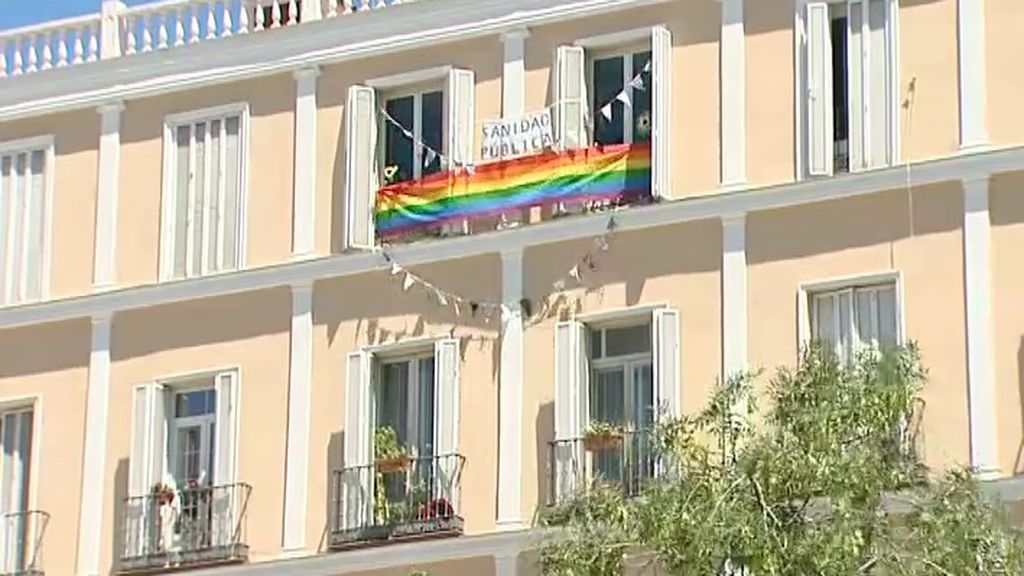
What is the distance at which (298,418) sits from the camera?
42.3 m

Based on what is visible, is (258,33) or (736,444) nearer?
(736,444)

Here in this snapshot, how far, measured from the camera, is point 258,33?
4391 centimetres

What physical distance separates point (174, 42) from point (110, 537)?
23.8ft

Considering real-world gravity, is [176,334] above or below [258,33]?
below

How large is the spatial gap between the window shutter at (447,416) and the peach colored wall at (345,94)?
2.55 meters

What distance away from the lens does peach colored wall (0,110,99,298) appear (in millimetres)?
44781

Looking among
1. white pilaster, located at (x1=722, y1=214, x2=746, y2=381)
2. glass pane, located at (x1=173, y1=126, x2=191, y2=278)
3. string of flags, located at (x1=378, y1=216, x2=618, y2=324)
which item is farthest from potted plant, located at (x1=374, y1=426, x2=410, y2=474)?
white pilaster, located at (x1=722, y1=214, x2=746, y2=381)

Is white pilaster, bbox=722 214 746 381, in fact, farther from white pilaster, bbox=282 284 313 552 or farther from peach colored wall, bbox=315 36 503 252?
white pilaster, bbox=282 284 313 552

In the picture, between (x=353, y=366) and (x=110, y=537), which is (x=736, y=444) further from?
(x=110, y=537)

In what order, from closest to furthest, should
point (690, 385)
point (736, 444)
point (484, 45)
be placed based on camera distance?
point (736, 444), point (690, 385), point (484, 45)

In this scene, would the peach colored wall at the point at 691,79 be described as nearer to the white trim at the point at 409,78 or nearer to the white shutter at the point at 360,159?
the white trim at the point at 409,78

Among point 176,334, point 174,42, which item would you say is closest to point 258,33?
point 174,42

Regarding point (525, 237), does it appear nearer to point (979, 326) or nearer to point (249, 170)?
point (249, 170)

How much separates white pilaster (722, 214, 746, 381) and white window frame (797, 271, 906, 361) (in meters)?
0.80
